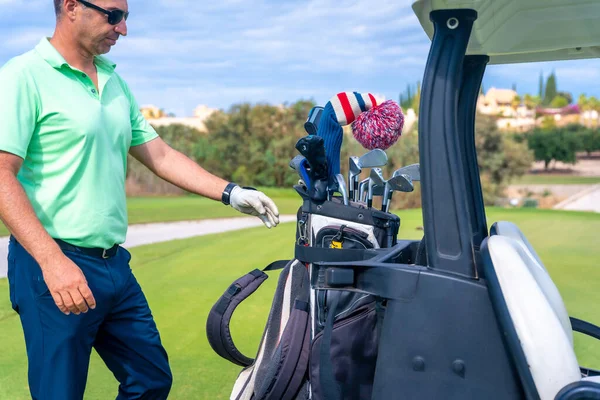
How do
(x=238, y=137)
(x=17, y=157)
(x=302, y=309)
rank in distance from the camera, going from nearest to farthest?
(x=17, y=157) < (x=302, y=309) < (x=238, y=137)

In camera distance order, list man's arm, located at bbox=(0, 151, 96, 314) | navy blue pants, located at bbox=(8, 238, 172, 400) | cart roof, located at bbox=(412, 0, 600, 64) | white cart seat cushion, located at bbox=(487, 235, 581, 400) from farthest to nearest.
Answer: navy blue pants, located at bbox=(8, 238, 172, 400)
man's arm, located at bbox=(0, 151, 96, 314)
cart roof, located at bbox=(412, 0, 600, 64)
white cart seat cushion, located at bbox=(487, 235, 581, 400)

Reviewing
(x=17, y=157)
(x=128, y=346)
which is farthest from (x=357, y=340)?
(x=17, y=157)

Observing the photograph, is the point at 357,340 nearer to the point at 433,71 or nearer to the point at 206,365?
the point at 433,71

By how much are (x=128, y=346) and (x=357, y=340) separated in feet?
2.56

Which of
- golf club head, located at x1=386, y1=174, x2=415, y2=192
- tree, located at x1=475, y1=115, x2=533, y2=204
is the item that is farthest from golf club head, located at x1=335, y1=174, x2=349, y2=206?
tree, located at x1=475, y1=115, x2=533, y2=204

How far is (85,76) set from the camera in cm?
217

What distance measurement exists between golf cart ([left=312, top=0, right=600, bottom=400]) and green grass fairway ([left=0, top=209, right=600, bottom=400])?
1757 mm

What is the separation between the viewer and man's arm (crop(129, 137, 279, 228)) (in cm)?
246

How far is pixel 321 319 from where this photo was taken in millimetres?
2062

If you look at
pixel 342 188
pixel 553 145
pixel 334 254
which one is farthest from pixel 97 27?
pixel 553 145

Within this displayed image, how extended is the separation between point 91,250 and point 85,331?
240mm

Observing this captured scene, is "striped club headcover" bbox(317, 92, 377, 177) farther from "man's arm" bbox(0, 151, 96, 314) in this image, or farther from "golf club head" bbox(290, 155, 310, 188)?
"man's arm" bbox(0, 151, 96, 314)

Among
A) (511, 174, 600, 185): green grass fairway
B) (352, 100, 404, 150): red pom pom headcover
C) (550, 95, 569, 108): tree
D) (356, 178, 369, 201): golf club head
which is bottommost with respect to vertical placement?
(511, 174, 600, 185): green grass fairway

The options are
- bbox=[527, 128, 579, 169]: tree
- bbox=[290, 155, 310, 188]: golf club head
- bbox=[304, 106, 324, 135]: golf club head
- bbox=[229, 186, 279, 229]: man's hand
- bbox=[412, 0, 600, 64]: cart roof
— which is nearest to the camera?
bbox=[412, 0, 600, 64]: cart roof
